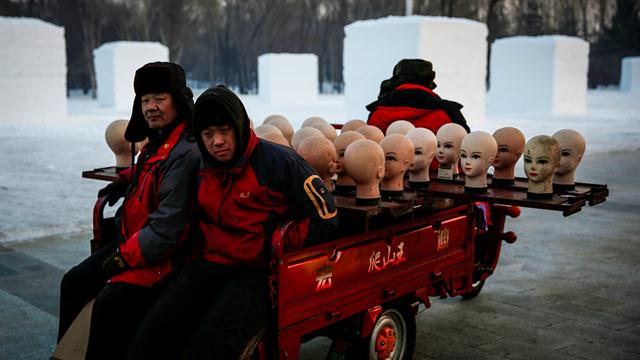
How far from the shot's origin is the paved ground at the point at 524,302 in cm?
413

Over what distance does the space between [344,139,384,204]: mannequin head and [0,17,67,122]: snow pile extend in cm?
1834

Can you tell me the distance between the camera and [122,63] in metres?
25.3

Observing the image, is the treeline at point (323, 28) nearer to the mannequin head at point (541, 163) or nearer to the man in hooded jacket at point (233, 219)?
the mannequin head at point (541, 163)

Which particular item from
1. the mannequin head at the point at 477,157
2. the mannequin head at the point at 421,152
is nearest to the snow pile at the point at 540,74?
the mannequin head at the point at 421,152

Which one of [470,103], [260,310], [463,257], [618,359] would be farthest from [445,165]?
[470,103]

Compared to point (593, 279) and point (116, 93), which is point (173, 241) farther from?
point (116, 93)

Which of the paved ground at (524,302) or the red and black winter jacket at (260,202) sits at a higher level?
the red and black winter jacket at (260,202)

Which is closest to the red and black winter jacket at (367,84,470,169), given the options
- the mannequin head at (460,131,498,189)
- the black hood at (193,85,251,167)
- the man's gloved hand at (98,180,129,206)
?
the mannequin head at (460,131,498,189)

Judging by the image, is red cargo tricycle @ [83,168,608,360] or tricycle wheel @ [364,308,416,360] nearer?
red cargo tricycle @ [83,168,608,360]

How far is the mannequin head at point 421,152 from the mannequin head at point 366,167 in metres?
0.52

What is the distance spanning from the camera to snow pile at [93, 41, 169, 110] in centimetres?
2477

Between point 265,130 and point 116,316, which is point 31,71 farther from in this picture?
point 116,316

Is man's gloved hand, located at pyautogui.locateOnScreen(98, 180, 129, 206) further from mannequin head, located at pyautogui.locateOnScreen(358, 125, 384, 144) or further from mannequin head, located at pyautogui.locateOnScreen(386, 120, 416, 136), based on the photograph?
mannequin head, located at pyautogui.locateOnScreen(386, 120, 416, 136)

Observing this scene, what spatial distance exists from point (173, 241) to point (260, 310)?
19.2 inches
